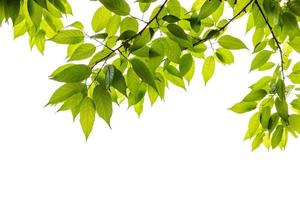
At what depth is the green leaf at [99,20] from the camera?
0.71 meters

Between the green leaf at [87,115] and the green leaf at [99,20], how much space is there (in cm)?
15

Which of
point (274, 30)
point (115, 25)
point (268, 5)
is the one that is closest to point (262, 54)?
point (274, 30)

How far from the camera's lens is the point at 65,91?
0.61 metres

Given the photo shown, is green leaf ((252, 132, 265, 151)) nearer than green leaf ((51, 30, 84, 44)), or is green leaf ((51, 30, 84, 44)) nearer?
green leaf ((51, 30, 84, 44))

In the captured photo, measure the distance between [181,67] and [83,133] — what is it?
260mm

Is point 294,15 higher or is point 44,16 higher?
point 44,16

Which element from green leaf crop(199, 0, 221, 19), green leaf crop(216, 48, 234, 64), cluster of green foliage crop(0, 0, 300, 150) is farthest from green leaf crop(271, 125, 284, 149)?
green leaf crop(199, 0, 221, 19)

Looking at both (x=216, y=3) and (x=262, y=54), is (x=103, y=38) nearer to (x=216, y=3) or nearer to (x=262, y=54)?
(x=216, y=3)

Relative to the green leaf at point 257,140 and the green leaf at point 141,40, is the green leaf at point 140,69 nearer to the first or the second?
the green leaf at point 141,40

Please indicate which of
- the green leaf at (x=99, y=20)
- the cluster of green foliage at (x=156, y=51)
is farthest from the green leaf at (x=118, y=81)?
the green leaf at (x=99, y=20)

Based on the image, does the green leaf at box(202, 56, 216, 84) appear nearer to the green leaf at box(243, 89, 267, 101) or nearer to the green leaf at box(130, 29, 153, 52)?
the green leaf at box(243, 89, 267, 101)

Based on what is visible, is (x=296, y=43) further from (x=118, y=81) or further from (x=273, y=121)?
(x=118, y=81)

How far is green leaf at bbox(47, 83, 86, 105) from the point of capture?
0.60m

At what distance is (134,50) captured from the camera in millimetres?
612
